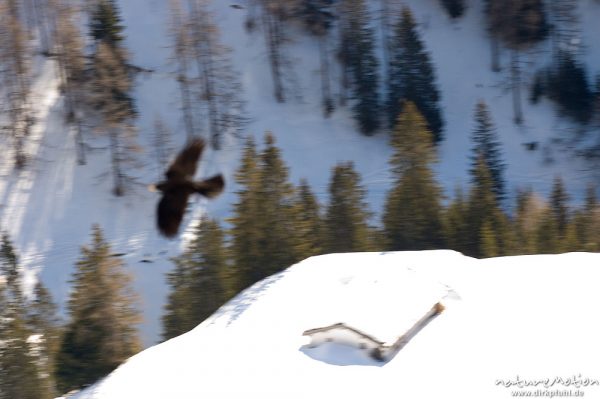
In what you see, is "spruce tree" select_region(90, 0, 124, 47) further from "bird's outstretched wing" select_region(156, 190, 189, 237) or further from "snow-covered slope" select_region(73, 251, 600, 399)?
"bird's outstretched wing" select_region(156, 190, 189, 237)

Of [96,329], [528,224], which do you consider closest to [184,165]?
[96,329]

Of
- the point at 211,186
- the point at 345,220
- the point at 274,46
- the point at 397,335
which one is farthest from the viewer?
the point at 274,46

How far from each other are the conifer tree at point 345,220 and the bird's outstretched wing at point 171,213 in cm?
2199

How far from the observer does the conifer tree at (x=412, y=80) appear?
158ft

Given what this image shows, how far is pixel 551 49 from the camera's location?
51906 millimetres

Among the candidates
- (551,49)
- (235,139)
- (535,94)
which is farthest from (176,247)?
(551,49)

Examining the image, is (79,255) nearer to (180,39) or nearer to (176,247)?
(176,247)

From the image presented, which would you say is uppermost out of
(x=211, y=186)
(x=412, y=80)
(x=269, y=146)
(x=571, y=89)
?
(x=211, y=186)

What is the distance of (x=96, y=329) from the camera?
2816 centimetres

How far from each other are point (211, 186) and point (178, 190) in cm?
57

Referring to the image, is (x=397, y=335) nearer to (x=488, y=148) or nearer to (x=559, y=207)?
(x=559, y=207)

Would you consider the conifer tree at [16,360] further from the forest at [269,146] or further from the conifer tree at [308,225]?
the conifer tree at [308,225]

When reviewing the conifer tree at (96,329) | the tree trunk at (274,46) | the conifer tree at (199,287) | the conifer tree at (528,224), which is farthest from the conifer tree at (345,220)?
the tree trunk at (274,46)

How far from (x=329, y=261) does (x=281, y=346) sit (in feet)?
19.9
